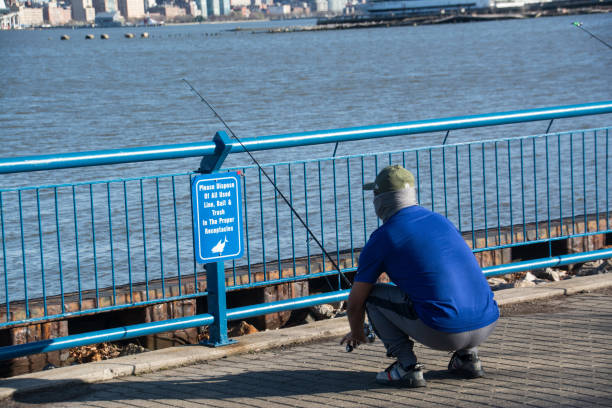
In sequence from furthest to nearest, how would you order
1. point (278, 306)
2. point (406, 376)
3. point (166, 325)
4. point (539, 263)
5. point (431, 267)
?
point (539, 263) < point (278, 306) < point (166, 325) < point (406, 376) < point (431, 267)

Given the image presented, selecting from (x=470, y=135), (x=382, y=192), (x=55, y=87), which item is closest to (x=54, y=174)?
(x=470, y=135)

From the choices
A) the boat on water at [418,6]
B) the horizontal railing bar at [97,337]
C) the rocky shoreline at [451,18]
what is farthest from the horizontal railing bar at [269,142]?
the boat on water at [418,6]

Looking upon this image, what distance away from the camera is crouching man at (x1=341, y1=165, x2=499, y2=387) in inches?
182

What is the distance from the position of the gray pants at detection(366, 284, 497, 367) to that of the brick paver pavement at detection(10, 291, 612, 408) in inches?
8.8

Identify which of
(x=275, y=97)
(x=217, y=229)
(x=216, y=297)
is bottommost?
(x=275, y=97)

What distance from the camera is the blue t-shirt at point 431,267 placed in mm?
4613

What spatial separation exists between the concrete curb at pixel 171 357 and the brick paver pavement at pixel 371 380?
6cm

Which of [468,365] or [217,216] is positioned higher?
[217,216]

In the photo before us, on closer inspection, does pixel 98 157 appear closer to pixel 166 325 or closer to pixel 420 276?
pixel 166 325

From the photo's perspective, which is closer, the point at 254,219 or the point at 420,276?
the point at 420,276

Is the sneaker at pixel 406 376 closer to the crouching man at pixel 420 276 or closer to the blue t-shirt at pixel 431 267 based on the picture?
the crouching man at pixel 420 276

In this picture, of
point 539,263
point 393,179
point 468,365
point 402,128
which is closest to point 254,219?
point 539,263

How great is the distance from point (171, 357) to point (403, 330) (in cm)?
151

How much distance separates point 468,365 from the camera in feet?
16.6
